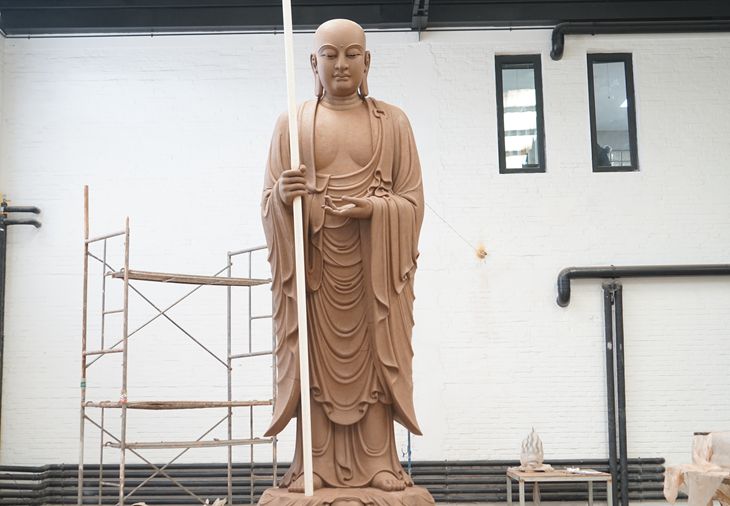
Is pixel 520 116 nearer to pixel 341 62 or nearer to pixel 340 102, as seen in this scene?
pixel 340 102

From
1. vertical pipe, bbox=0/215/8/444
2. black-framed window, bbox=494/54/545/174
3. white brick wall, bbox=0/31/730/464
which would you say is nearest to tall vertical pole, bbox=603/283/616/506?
white brick wall, bbox=0/31/730/464

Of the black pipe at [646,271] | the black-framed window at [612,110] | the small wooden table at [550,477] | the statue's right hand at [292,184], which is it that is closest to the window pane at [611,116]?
the black-framed window at [612,110]

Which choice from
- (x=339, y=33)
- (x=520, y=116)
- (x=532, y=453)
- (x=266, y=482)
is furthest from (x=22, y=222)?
(x=339, y=33)

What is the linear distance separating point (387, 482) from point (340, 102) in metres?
1.90

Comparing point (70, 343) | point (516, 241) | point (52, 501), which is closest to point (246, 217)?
point (70, 343)

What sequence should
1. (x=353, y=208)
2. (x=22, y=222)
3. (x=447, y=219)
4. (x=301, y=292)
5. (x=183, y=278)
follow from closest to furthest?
(x=301, y=292)
(x=353, y=208)
(x=183, y=278)
(x=22, y=222)
(x=447, y=219)

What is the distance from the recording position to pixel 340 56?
450cm

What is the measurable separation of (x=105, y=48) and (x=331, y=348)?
6498 millimetres

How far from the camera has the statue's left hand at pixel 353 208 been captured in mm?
4328

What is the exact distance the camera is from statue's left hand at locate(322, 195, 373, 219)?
14.2ft

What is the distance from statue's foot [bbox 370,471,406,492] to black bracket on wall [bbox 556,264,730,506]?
536cm

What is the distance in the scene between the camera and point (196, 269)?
9.42m

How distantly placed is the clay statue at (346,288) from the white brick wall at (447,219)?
487 cm

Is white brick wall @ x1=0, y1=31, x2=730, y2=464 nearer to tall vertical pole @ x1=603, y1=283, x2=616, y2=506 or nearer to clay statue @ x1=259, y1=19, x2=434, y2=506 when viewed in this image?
tall vertical pole @ x1=603, y1=283, x2=616, y2=506
